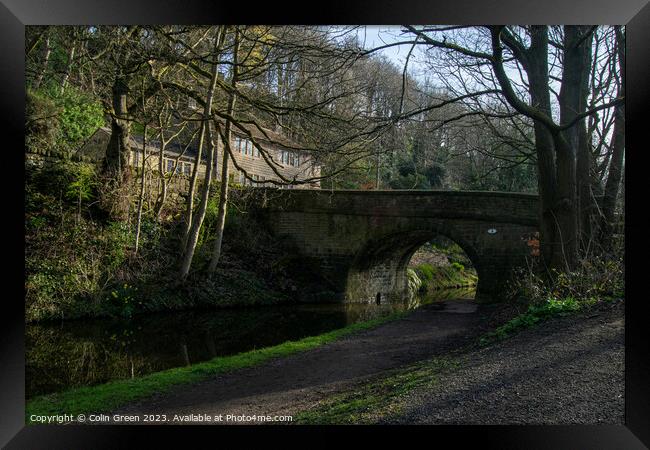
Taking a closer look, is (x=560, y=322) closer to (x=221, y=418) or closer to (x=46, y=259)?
(x=221, y=418)

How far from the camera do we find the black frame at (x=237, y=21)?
419cm

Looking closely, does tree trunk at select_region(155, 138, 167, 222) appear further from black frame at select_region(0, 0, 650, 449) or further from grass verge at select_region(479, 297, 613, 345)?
black frame at select_region(0, 0, 650, 449)

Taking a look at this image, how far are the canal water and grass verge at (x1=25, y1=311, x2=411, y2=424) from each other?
581mm

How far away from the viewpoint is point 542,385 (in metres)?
4.83

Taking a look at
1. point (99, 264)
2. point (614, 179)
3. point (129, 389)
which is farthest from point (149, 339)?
point (614, 179)

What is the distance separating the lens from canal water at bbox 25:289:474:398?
26.7 ft

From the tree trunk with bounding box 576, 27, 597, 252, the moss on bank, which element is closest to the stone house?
the tree trunk with bounding box 576, 27, 597, 252

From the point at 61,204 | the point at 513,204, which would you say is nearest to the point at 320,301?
the point at 513,204

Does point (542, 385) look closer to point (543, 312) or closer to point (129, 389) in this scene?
point (543, 312)

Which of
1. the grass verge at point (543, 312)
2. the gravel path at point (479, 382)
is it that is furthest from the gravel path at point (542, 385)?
the grass verge at point (543, 312)

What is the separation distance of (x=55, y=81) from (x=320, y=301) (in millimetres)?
9767

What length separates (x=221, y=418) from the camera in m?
4.89

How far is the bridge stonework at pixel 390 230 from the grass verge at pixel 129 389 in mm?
7887

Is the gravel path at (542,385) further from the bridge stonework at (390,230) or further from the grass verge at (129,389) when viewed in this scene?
the bridge stonework at (390,230)
